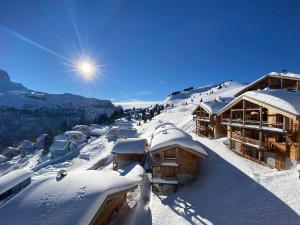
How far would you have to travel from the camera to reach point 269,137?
957 inches

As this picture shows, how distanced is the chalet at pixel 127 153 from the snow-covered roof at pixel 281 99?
16861mm

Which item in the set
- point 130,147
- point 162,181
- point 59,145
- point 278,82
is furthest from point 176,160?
point 59,145

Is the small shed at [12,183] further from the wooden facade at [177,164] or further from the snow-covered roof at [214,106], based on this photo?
the snow-covered roof at [214,106]

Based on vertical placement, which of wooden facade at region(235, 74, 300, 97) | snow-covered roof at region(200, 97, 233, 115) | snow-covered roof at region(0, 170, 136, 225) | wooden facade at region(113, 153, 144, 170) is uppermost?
wooden facade at region(235, 74, 300, 97)

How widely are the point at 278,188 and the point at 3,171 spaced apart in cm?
6079

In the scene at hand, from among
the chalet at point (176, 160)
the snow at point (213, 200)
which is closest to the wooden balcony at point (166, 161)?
the chalet at point (176, 160)

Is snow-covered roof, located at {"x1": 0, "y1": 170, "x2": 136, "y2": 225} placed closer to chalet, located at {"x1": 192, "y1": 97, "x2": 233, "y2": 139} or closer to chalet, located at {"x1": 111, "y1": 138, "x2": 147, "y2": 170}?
chalet, located at {"x1": 111, "y1": 138, "x2": 147, "y2": 170}

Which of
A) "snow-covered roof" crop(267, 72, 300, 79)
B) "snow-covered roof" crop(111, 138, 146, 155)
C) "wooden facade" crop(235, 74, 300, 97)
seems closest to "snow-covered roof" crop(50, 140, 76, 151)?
"snow-covered roof" crop(111, 138, 146, 155)

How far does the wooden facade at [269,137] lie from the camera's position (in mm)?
20656

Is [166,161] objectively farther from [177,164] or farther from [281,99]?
[281,99]

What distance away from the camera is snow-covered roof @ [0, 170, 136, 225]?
43.1ft

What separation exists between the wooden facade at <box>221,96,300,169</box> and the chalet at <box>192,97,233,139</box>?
737cm

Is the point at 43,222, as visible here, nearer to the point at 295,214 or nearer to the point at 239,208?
the point at 239,208

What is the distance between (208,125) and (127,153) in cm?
1623
